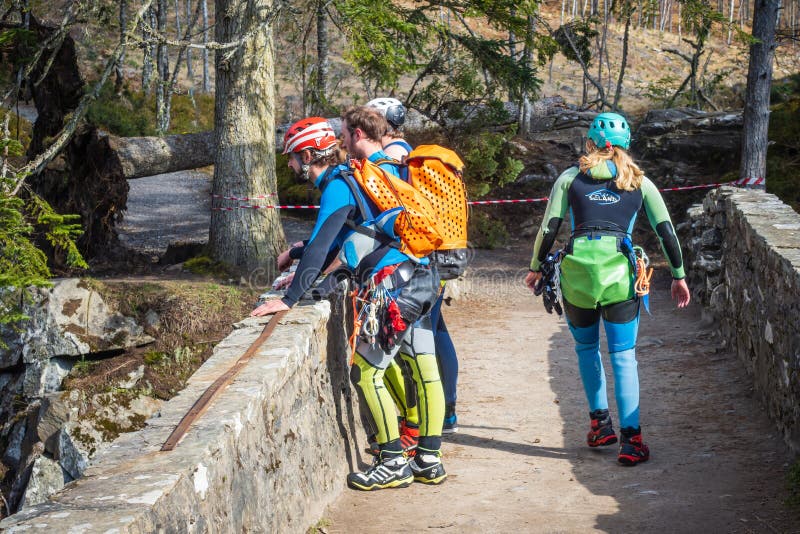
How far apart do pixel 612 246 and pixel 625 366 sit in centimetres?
69

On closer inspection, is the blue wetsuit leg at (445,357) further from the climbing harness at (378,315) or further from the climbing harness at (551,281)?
the climbing harness at (378,315)

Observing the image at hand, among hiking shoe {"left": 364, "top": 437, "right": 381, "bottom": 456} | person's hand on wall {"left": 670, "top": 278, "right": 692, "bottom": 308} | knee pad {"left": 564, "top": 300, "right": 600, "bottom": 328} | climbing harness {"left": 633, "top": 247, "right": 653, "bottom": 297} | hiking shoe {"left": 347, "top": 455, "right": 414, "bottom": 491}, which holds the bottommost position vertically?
hiking shoe {"left": 364, "top": 437, "right": 381, "bottom": 456}

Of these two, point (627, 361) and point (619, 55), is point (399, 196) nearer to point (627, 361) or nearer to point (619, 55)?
point (627, 361)

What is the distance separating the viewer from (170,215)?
1739cm

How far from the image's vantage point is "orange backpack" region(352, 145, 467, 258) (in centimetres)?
440

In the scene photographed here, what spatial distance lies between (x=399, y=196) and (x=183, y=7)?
4765 cm

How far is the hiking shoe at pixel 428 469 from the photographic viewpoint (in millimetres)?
4781

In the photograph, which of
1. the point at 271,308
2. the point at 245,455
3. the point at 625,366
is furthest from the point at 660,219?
the point at 245,455

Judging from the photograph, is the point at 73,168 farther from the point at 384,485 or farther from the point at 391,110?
the point at 384,485

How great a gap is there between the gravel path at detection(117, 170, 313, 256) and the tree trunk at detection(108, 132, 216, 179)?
1.12 metres

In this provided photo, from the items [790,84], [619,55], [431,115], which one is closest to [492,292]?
[431,115]

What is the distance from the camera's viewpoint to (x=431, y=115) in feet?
49.8

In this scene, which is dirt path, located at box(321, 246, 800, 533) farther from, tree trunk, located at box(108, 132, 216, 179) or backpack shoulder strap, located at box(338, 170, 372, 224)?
tree trunk, located at box(108, 132, 216, 179)

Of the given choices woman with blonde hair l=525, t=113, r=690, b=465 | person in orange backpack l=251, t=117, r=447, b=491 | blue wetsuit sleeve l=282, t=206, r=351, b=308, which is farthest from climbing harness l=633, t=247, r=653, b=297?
blue wetsuit sleeve l=282, t=206, r=351, b=308
